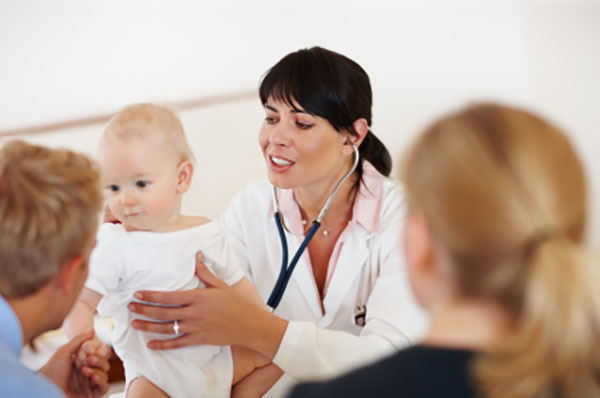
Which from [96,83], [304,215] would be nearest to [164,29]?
[96,83]

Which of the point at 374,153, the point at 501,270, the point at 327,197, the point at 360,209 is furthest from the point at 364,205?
the point at 501,270

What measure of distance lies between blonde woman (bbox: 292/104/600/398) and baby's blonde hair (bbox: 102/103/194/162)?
2.88 ft

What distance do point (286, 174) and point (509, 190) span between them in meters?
1.17

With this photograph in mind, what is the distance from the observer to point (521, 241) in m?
0.82

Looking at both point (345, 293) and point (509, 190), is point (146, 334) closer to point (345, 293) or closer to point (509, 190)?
point (345, 293)

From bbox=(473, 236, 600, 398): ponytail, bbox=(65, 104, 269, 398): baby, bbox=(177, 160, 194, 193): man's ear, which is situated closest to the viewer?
bbox=(473, 236, 600, 398): ponytail

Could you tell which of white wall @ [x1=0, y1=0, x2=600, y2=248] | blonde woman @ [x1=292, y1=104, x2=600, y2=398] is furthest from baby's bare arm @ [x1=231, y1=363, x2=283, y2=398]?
white wall @ [x1=0, y1=0, x2=600, y2=248]

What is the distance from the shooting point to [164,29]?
132 inches

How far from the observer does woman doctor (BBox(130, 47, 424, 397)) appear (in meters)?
1.68

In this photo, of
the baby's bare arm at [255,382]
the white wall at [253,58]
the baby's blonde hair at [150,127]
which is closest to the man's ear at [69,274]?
the baby's blonde hair at [150,127]

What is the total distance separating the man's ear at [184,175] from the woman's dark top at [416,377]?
Answer: 0.92m

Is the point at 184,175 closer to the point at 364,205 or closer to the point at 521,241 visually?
the point at 364,205

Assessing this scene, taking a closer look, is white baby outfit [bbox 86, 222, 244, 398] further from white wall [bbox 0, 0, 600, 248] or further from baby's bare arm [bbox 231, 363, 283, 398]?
white wall [bbox 0, 0, 600, 248]

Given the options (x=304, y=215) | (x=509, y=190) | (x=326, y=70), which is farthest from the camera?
(x=304, y=215)
